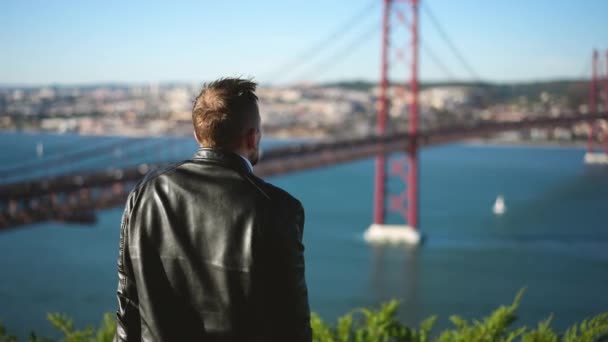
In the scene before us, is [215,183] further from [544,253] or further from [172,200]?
[544,253]

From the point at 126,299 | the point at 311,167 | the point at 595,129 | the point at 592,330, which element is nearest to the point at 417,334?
the point at 592,330

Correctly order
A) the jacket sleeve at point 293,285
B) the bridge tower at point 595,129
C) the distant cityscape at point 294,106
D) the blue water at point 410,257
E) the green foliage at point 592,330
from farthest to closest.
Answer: the bridge tower at point 595,129
the distant cityscape at point 294,106
the blue water at point 410,257
the green foliage at point 592,330
the jacket sleeve at point 293,285

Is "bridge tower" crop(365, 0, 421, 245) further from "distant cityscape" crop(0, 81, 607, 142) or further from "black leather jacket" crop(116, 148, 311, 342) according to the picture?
"black leather jacket" crop(116, 148, 311, 342)

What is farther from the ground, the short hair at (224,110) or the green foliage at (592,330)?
the short hair at (224,110)

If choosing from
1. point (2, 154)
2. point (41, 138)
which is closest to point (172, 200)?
point (41, 138)

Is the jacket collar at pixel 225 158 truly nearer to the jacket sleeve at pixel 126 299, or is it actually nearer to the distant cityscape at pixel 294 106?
the jacket sleeve at pixel 126 299

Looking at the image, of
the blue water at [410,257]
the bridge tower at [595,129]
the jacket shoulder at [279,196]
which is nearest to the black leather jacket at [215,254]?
the jacket shoulder at [279,196]

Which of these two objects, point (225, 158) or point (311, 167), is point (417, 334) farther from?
point (311, 167)
